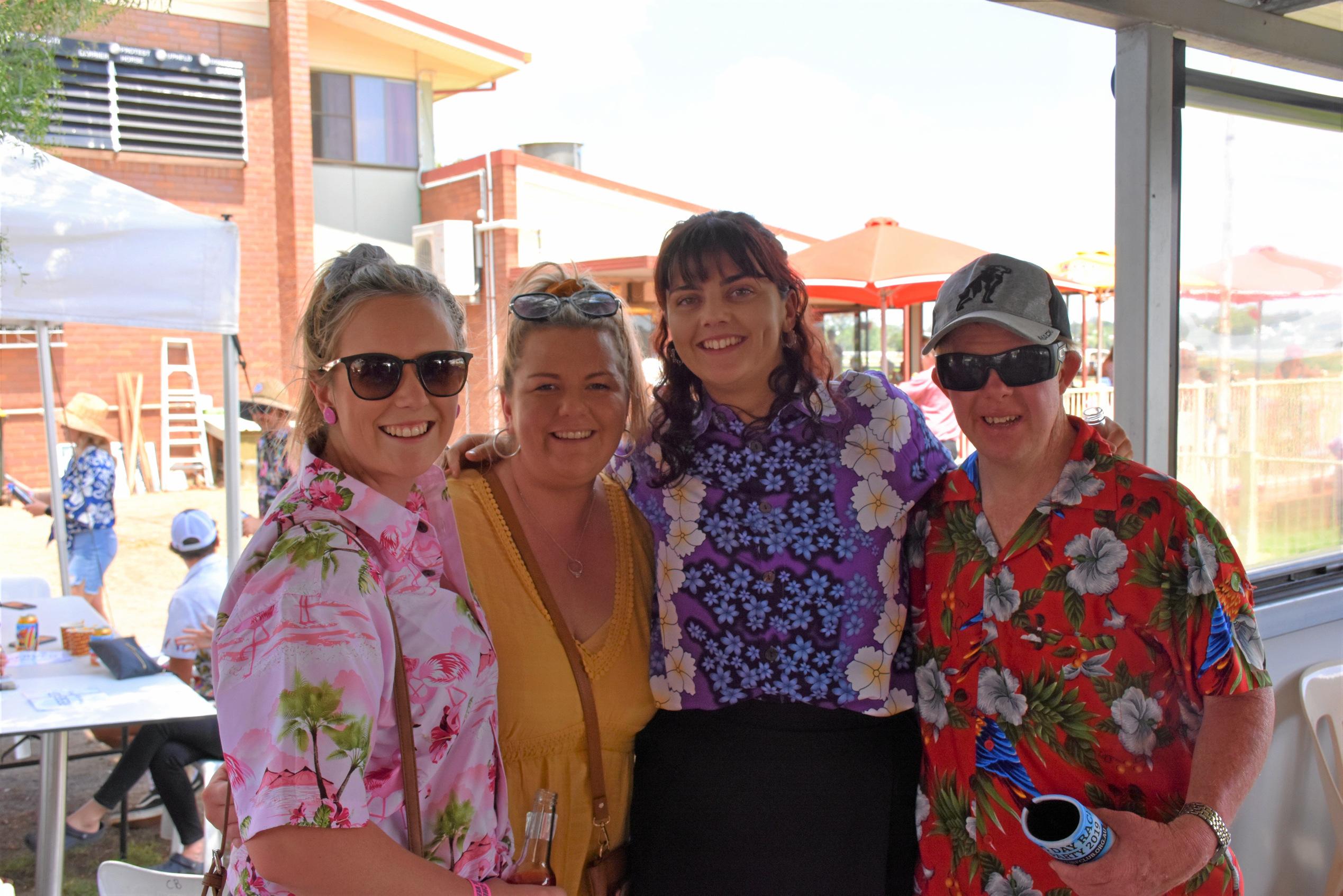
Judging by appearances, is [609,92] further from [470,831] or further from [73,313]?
[470,831]

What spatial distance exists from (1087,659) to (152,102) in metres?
14.9

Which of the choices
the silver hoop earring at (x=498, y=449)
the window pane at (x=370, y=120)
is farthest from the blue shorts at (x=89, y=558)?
the window pane at (x=370, y=120)

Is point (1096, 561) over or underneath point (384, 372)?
underneath

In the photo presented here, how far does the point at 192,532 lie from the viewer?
17.2 ft

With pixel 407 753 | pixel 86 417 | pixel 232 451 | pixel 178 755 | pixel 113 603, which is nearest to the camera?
pixel 407 753

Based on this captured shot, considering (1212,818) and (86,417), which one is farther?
(86,417)

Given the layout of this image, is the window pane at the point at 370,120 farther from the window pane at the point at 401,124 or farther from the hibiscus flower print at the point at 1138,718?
the hibiscus flower print at the point at 1138,718

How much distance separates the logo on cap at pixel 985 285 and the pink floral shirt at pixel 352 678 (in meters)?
1.03

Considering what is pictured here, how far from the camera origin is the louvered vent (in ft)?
42.9

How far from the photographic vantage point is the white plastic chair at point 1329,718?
3.24 meters

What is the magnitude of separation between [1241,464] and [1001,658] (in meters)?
2.41

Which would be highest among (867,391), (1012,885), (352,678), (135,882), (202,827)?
(867,391)

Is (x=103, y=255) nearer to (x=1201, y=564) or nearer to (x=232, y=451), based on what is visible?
(x=232, y=451)

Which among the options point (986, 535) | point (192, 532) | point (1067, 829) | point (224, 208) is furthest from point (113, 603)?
point (1067, 829)
